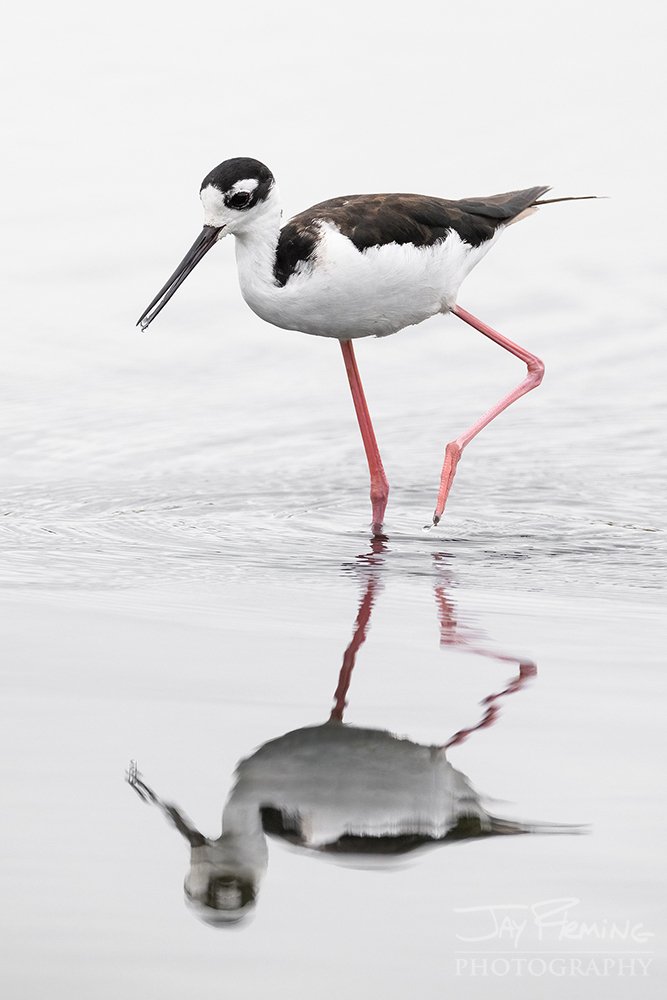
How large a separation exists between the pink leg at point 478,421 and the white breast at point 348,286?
1.75 ft

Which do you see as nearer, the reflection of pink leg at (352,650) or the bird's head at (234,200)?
the reflection of pink leg at (352,650)

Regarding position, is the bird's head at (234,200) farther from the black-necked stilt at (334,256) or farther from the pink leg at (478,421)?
the pink leg at (478,421)

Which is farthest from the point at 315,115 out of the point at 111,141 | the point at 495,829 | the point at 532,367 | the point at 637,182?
the point at 495,829

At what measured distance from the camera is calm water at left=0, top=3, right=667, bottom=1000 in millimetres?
3998

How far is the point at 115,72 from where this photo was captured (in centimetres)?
1803

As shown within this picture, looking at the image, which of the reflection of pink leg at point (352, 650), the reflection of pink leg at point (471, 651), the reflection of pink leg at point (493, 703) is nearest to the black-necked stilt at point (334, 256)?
the reflection of pink leg at point (352, 650)

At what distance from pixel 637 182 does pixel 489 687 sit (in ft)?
34.8

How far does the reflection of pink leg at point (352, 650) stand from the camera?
208 inches

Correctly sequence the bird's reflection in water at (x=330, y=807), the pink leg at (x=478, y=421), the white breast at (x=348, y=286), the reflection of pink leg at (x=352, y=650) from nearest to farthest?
the bird's reflection in water at (x=330, y=807) → the reflection of pink leg at (x=352, y=650) → the white breast at (x=348, y=286) → the pink leg at (x=478, y=421)

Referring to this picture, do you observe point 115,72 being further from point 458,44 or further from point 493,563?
point 493,563

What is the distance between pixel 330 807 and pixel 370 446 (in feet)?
14.9

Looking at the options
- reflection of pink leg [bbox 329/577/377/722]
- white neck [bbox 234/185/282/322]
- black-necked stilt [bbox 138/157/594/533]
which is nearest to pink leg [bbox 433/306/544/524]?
black-necked stilt [bbox 138/157/594/533]

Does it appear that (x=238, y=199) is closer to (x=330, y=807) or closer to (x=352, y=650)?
(x=352, y=650)

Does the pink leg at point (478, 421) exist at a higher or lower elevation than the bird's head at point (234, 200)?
lower
